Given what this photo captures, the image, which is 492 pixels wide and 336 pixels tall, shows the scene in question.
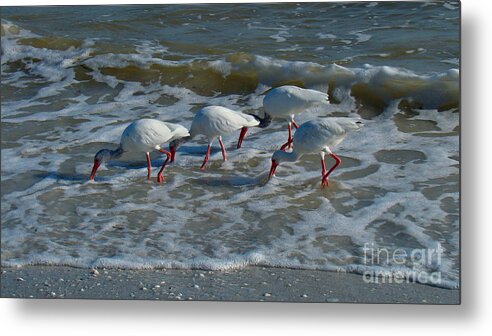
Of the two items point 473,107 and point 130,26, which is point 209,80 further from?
point 473,107

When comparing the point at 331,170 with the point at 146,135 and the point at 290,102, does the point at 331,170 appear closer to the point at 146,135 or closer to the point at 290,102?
the point at 290,102

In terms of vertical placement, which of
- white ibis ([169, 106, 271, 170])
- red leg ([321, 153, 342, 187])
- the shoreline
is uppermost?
white ibis ([169, 106, 271, 170])

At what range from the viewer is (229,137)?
20.8ft

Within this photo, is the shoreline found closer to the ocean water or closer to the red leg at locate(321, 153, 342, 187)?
the ocean water

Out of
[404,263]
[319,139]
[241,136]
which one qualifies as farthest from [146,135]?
[404,263]

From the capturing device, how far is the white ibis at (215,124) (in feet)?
19.4

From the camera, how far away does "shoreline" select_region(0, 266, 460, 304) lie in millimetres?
4355

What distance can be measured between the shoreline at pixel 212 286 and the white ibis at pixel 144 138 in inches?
45.2

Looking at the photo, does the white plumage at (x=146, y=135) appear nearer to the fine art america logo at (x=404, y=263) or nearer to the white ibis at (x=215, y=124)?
the white ibis at (x=215, y=124)

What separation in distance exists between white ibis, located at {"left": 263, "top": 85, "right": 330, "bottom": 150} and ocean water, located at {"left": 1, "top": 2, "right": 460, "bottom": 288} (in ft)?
0.73

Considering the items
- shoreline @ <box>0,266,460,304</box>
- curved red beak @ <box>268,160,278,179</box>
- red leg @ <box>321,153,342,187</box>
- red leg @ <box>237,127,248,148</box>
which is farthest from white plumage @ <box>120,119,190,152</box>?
shoreline @ <box>0,266,460,304</box>

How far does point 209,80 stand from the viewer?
700 centimetres

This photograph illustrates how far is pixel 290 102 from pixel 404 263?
1801 millimetres

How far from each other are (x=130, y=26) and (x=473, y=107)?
104 inches
